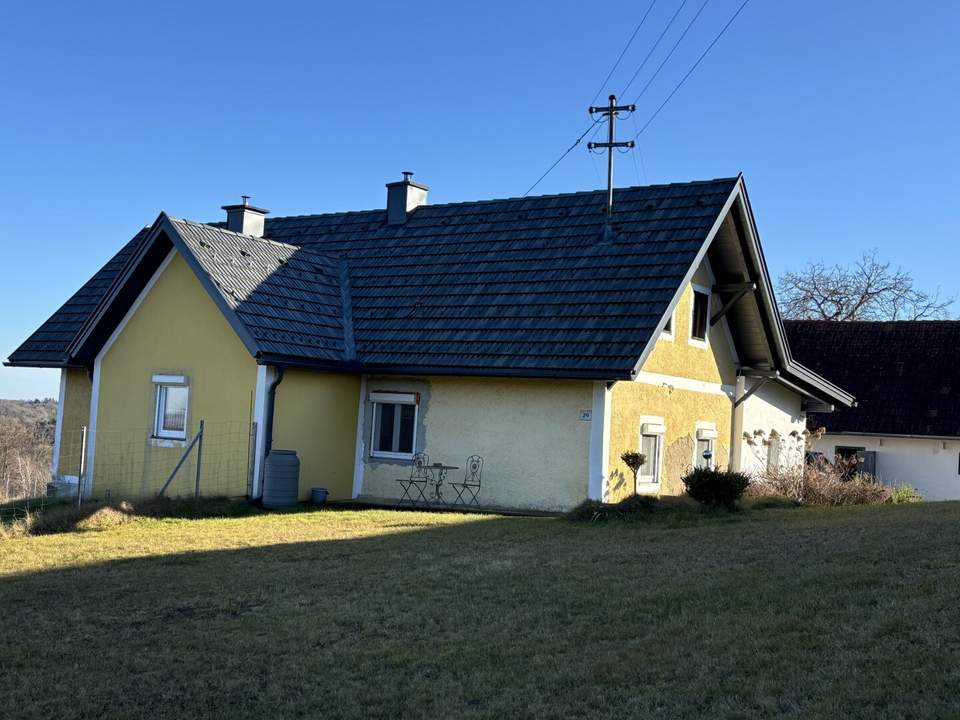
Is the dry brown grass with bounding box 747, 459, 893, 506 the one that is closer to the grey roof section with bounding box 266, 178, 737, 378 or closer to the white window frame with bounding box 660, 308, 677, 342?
the white window frame with bounding box 660, 308, 677, 342

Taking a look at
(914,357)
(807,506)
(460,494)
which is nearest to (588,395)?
(460,494)

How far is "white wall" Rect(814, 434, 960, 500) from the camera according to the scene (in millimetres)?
31375

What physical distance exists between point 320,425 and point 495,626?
12.1 m

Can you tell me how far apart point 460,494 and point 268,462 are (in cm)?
359

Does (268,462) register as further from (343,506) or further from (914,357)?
(914,357)

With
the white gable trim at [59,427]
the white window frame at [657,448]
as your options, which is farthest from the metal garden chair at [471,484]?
the white gable trim at [59,427]

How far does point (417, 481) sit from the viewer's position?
68.8 ft

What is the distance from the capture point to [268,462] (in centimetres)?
1919

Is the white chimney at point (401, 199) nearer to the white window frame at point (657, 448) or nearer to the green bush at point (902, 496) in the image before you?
the white window frame at point (657, 448)

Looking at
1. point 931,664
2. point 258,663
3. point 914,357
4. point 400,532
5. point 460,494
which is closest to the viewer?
point 931,664

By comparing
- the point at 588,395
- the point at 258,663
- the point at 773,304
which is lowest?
the point at 258,663

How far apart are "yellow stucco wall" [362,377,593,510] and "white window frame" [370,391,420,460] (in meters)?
0.11

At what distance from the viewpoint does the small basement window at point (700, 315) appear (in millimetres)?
23109

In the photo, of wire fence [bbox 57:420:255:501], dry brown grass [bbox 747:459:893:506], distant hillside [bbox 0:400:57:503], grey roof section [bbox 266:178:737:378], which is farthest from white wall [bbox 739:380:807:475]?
distant hillside [bbox 0:400:57:503]
